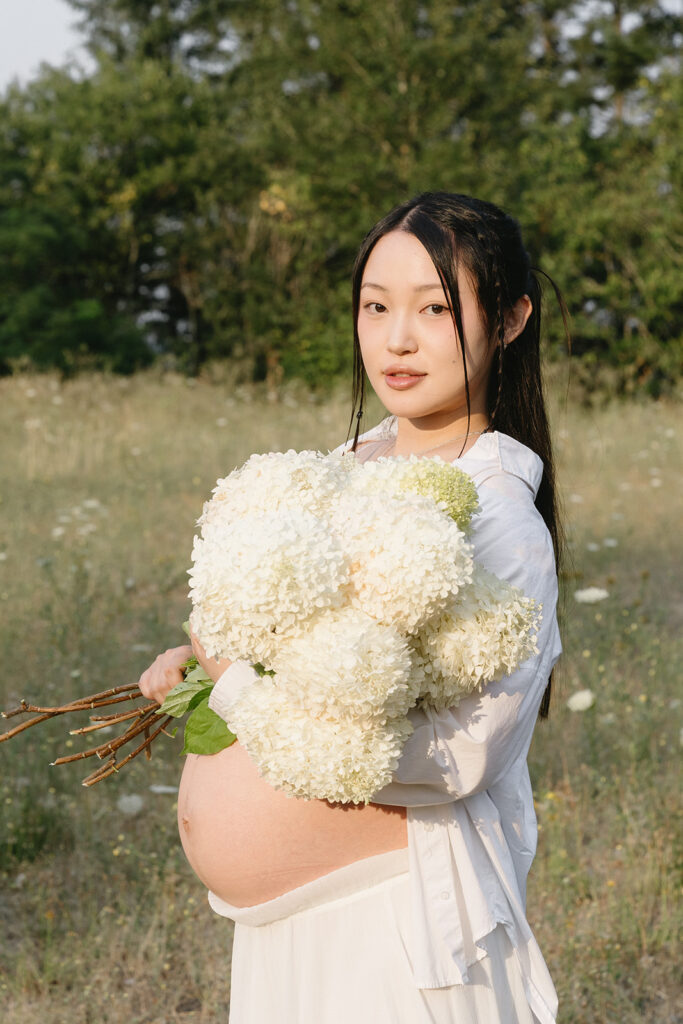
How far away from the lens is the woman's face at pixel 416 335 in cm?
166

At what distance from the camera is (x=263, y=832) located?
5.05ft

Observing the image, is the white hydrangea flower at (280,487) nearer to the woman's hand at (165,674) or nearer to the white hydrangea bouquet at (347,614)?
the white hydrangea bouquet at (347,614)

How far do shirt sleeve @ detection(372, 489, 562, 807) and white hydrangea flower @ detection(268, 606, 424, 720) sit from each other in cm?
18

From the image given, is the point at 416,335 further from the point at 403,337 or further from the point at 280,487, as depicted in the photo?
the point at 280,487

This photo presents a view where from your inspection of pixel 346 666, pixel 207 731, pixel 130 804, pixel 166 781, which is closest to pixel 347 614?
pixel 346 666

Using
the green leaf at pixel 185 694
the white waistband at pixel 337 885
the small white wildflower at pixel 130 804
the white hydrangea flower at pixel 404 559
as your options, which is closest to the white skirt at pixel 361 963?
the white waistband at pixel 337 885

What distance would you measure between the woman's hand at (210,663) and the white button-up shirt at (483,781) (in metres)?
0.03

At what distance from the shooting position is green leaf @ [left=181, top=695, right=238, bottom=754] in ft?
5.15

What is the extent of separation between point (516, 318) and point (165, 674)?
870mm

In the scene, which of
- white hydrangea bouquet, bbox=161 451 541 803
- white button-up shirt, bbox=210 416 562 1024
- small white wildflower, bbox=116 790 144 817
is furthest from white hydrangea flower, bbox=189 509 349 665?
small white wildflower, bbox=116 790 144 817

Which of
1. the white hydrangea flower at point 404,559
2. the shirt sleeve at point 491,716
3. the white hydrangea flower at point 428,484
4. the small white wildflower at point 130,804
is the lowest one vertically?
the small white wildflower at point 130,804

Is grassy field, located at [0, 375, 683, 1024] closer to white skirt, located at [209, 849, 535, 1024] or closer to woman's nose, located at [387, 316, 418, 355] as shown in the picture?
white skirt, located at [209, 849, 535, 1024]

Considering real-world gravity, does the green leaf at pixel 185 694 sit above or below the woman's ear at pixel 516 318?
below

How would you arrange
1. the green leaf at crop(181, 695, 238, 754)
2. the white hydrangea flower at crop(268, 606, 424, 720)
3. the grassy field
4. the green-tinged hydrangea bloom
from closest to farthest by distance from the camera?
the white hydrangea flower at crop(268, 606, 424, 720) < the green-tinged hydrangea bloom < the green leaf at crop(181, 695, 238, 754) < the grassy field
